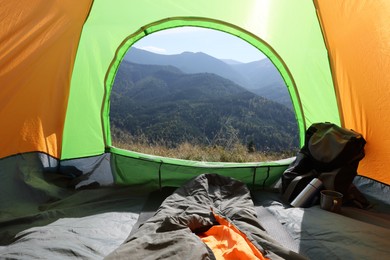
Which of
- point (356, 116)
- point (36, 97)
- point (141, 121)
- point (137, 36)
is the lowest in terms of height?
point (141, 121)

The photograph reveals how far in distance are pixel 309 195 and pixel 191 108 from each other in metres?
15.6

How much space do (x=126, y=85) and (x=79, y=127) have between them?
65.8 feet

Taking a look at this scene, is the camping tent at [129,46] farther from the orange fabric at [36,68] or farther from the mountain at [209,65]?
the mountain at [209,65]

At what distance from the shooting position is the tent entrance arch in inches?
94.3

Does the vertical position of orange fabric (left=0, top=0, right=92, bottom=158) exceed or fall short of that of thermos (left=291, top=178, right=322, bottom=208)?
it exceeds it

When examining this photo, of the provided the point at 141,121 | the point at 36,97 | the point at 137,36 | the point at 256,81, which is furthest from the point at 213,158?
the point at 256,81

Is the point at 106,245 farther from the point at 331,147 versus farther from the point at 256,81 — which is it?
the point at 256,81

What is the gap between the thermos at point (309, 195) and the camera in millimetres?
1900

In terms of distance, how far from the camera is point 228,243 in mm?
1266

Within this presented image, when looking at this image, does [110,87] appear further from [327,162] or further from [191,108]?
[191,108]

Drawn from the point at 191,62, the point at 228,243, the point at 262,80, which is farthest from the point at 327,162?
the point at 191,62

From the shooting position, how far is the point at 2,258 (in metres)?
1.14

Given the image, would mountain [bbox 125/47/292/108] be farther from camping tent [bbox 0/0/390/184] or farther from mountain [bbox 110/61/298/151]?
camping tent [bbox 0/0/390/184]

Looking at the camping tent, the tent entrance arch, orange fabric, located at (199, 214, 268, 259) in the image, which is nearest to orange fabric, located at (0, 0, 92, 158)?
the camping tent
